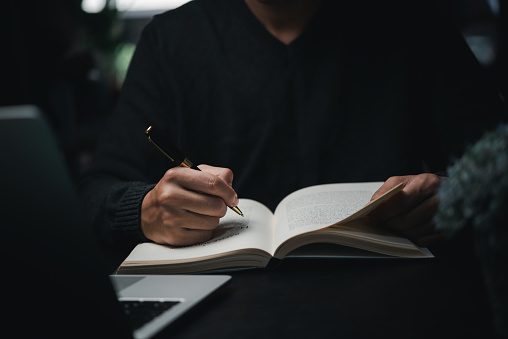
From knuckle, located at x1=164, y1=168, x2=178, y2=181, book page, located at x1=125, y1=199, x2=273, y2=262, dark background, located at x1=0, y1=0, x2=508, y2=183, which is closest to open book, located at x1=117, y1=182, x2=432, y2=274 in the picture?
book page, located at x1=125, y1=199, x2=273, y2=262

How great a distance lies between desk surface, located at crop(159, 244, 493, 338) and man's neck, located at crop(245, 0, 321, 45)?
0.71 meters

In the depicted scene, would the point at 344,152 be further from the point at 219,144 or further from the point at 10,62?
the point at 10,62

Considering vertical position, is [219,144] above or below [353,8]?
below

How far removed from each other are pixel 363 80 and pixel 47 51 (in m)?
2.82

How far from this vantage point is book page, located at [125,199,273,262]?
2.06 feet

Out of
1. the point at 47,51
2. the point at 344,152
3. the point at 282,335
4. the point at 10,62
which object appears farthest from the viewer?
the point at 47,51

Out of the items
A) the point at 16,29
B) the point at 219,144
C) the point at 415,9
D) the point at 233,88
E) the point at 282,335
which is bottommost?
the point at 282,335

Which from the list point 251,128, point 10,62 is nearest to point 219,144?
point 251,128

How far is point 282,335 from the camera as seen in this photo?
0.42 meters

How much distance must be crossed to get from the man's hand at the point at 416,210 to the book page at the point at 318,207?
0.20 ft

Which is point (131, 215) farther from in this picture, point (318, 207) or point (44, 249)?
point (44, 249)

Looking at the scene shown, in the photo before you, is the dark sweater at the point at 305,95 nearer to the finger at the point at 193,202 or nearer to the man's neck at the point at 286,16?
the man's neck at the point at 286,16

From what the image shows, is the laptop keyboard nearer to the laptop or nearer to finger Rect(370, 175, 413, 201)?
the laptop

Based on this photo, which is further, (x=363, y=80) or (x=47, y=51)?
(x=47, y=51)
